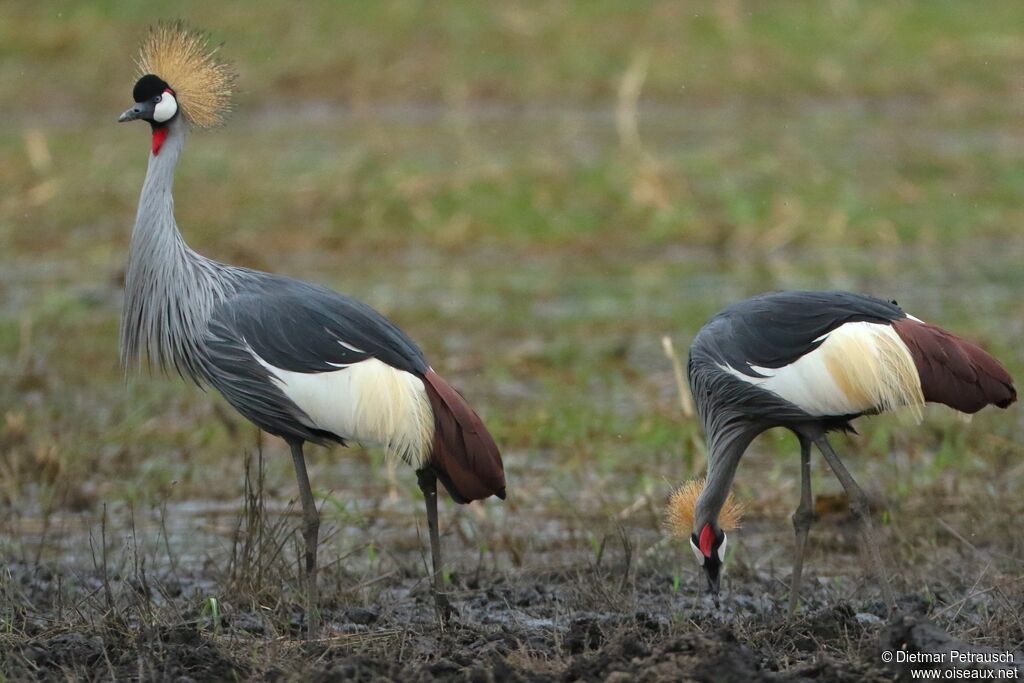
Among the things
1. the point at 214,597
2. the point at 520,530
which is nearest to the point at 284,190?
the point at 520,530

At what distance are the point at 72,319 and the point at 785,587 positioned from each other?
5.39m

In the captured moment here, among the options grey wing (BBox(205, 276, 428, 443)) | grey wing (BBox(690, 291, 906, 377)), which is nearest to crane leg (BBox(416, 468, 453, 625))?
grey wing (BBox(205, 276, 428, 443))

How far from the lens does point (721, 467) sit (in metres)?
5.46

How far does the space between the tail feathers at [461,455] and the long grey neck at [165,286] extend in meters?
0.82

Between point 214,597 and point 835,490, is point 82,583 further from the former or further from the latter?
point 835,490

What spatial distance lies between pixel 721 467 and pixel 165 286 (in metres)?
1.95

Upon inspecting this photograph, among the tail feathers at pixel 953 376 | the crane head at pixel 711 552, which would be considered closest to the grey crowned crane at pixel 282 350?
the crane head at pixel 711 552

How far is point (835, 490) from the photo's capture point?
680cm

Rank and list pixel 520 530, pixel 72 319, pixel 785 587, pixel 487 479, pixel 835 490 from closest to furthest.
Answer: pixel 487 479, pixel 785 587, pixel 520 530, pixel 835 490, pixel 72 319

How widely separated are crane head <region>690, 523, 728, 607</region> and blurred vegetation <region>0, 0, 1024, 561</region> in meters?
1.15

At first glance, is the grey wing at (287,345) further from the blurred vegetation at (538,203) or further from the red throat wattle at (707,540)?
the blurred vegetation at (538,203)

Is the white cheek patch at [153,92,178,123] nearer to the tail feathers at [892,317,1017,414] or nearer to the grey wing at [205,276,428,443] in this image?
the grey wing at [205,276,428,443]

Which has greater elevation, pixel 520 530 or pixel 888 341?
pixel 888 341

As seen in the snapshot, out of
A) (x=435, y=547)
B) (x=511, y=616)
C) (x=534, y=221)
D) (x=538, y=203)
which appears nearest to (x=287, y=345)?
(x=435, y=547)
